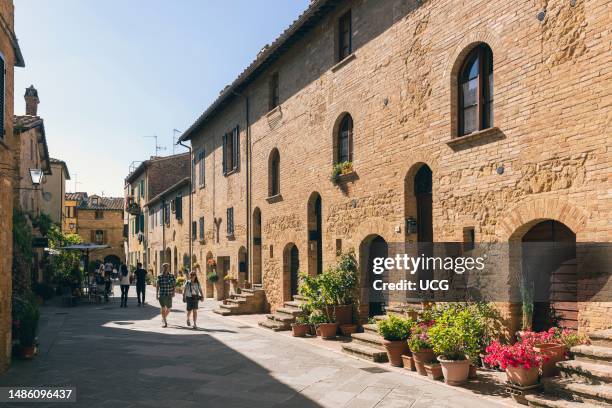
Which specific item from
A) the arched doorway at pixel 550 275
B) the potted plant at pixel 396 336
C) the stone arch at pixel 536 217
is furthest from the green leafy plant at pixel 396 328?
the stone arch at pixel 536 217

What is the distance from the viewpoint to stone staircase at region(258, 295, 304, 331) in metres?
13.7

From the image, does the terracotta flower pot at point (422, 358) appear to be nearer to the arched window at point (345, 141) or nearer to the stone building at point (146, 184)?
the arched window at point (345, 141)

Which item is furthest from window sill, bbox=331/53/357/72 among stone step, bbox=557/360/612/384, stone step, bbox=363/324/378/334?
stone step, bbox=557/360/612/384

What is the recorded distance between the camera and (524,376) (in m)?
6.80

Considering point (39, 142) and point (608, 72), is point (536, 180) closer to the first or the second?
point (608, 72)

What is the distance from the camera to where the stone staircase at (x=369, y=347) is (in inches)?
375

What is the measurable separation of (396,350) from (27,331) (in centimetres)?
651

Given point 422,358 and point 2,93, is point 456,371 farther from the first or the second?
point 2,93

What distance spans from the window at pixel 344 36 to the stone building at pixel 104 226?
4695cm

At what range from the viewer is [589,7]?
23.4ft

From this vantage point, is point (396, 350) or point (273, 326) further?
point (273, 326)

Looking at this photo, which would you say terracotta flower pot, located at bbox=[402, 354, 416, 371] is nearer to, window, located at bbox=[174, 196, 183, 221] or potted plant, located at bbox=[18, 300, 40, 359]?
potted plant, located at bbox=[18, 300, 40, 359]

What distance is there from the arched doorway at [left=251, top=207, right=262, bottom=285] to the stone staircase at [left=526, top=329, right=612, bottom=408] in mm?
12665

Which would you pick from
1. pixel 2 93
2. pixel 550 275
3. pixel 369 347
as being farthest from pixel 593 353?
pixel 2 93
